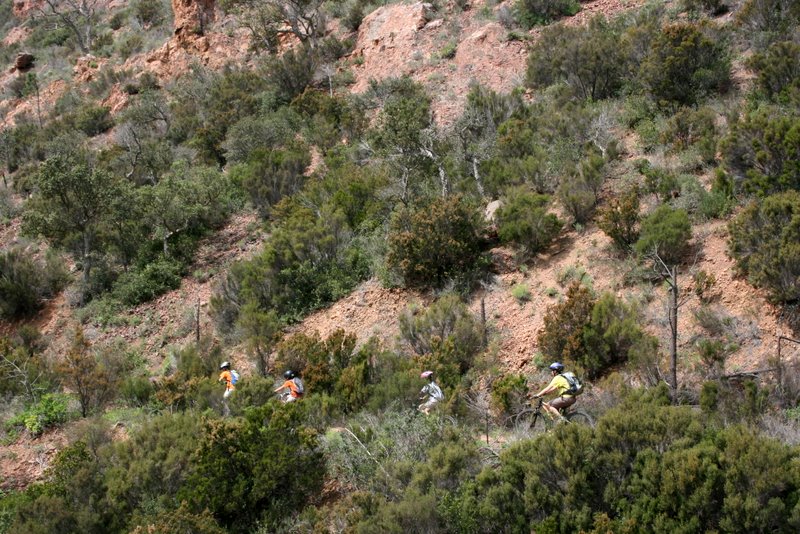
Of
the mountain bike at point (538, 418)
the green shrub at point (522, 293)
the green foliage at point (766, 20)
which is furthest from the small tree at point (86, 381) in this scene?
the green foliage at point (766, 20)

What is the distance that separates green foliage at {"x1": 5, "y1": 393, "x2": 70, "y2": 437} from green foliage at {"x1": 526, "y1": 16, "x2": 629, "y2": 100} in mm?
13241

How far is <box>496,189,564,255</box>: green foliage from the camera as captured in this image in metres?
12.7

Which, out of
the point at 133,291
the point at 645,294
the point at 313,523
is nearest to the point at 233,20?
the point at 133,291

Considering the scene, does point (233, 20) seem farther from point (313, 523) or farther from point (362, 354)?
point (313, 523)

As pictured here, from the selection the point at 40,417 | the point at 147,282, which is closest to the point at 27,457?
the point at 40,417

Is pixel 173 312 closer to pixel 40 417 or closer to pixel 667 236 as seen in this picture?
pixel 40 417

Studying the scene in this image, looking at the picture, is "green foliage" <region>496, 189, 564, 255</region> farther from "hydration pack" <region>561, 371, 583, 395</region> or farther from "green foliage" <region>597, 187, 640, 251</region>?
"hydration pack" <region>561, 371, 583, 395</region>

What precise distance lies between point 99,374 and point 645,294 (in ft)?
28.6

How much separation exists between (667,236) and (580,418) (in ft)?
12.1

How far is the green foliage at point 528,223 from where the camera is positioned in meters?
12.7

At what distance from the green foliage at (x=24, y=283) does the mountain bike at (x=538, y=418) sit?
13.1 m

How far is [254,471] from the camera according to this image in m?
8.26

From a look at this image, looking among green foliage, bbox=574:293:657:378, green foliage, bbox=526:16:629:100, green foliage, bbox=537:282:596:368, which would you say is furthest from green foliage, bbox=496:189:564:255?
green foliage, bbox=526:16:629:100

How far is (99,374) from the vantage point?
39.1ft
